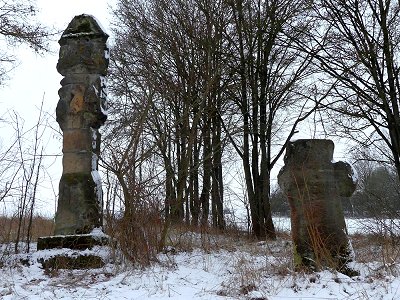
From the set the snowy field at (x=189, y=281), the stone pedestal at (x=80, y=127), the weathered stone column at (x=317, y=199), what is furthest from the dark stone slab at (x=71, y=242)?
the weathered stone column at (x=317, y=199)

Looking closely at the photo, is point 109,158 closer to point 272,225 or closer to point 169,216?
point 169,216

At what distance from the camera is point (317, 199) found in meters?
5.70

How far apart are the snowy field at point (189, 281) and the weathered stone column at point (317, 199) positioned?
0.26 meters

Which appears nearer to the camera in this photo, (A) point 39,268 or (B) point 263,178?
(A) point 39,268

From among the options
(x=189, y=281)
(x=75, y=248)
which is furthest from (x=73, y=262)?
(x=189, y=281)

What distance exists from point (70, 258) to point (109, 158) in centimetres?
145

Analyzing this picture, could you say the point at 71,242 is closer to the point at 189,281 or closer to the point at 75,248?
the point at 75,248

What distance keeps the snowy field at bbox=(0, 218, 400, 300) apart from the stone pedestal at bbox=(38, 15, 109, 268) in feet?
1.75

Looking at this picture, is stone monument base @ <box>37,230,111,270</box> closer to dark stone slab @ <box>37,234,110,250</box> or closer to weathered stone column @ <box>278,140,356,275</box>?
dark stone slab @ <box>37,234,110,250</box>

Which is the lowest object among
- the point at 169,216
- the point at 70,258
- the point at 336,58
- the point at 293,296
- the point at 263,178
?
the point at 293,296

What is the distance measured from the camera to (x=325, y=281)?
15.9 feet

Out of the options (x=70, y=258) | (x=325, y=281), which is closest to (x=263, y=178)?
(x=70, y=258)

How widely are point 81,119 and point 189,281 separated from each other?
Result: 3405 mm

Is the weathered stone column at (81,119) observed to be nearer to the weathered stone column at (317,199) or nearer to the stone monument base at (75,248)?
the stone monument base at (75,248)
